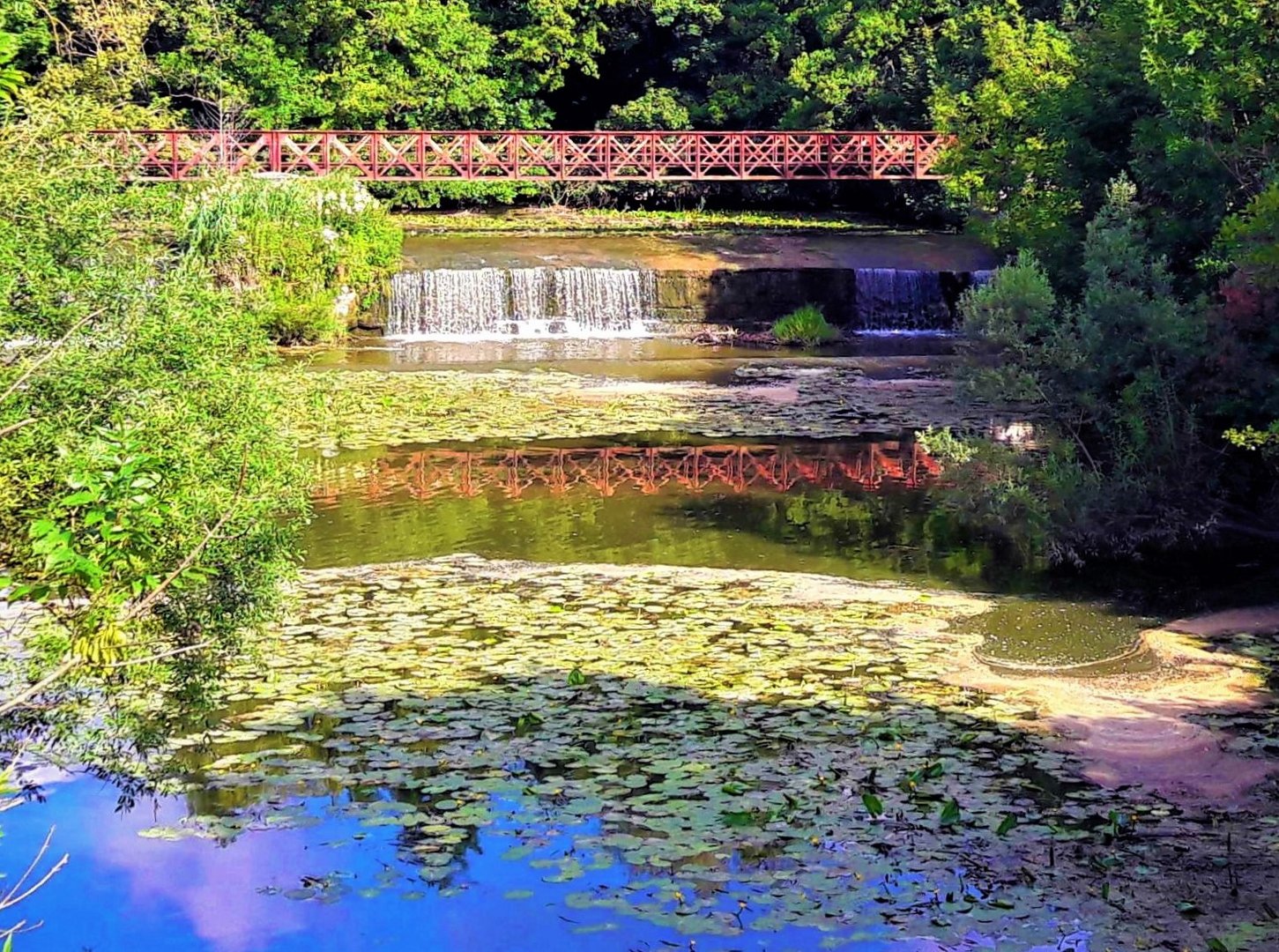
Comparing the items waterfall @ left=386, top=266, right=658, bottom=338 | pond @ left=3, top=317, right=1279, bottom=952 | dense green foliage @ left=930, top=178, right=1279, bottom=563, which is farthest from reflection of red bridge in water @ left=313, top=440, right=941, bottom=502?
waterfall @ left=386, top=266, right=658, bottom=338

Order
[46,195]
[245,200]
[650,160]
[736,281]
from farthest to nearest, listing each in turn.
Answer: [650,160]
[736,281]
[245,200]
[46,195]

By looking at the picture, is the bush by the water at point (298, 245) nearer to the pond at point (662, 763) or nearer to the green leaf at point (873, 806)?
the pond at point (662, 763)

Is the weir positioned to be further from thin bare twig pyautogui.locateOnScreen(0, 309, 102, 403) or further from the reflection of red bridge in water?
thin bare twig pyautogui.locateOnScreen(0, 309, 102, 403)

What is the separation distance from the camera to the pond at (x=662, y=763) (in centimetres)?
530

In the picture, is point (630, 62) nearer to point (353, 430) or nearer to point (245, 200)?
point (245, 200)

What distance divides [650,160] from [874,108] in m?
4.80

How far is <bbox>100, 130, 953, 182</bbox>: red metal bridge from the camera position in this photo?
26500 mm

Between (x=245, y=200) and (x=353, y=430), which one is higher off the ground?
(x=245, y=200)

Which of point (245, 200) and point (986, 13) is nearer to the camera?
point (245, 200)

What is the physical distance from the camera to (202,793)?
628 cm

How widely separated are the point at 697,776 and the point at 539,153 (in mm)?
23254

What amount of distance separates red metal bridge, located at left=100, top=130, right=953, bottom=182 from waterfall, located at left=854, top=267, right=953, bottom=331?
4.05m

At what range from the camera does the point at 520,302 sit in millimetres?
23328

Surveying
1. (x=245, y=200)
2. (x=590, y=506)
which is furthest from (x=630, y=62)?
(x=590, y=506)
